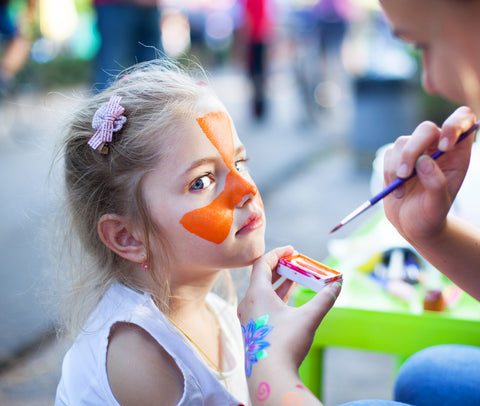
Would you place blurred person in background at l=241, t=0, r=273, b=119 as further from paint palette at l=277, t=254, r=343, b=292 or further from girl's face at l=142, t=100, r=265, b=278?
paint palette at l=277, t=254, r=343, b=292

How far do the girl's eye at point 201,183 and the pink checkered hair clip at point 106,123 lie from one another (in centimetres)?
19

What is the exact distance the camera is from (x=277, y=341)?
0.93 m

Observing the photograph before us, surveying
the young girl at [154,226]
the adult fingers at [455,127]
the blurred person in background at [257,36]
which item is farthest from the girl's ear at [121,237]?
the blurred person in background at [257,36]

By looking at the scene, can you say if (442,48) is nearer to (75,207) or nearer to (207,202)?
(207,202)

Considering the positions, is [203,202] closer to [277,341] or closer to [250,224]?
[250,224]

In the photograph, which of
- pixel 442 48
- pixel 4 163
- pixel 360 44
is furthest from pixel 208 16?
pixel 442 48

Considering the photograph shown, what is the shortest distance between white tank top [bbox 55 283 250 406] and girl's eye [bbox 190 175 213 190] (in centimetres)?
26

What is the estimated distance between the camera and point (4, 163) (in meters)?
5.25

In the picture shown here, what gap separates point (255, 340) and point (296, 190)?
12.9ft

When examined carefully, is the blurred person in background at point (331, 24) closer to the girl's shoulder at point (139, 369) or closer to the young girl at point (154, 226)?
the young girl at point (154, 226)

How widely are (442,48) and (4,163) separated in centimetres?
499

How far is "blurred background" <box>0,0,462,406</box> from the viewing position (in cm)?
235

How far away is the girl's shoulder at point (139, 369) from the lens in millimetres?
1080

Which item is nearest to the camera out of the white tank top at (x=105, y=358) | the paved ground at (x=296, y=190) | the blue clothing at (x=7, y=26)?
the white tank top at (x=105, y=358)
